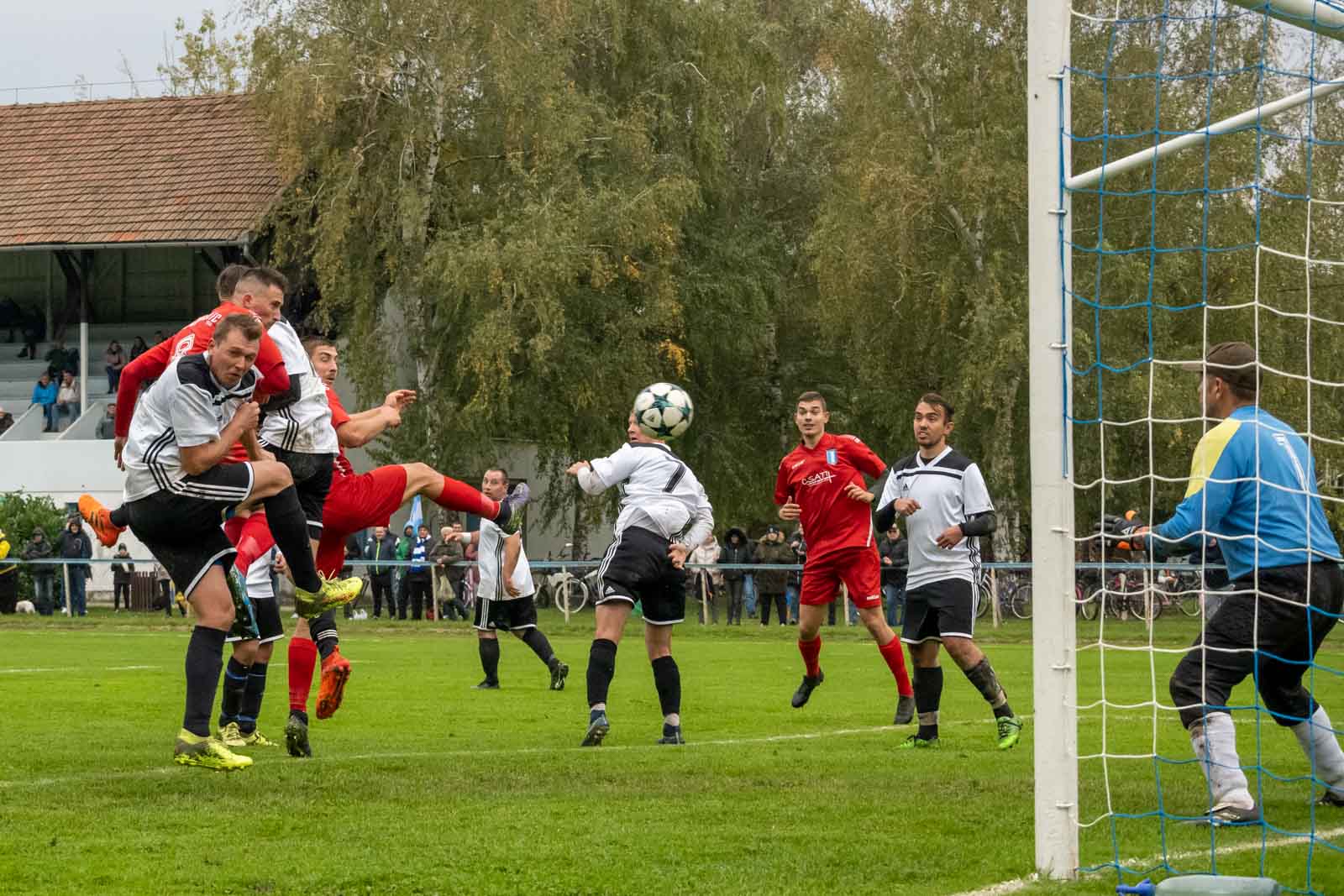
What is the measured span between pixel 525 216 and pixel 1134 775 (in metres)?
25.1

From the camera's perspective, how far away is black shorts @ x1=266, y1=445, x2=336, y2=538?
9.19m

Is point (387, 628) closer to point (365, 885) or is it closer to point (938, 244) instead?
point (938, 244)

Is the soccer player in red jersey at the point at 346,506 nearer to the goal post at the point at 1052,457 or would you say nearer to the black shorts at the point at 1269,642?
the black shorts at the point at 1269,642

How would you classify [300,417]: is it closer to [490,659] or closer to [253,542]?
[253,542]

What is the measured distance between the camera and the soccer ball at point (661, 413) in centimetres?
1067

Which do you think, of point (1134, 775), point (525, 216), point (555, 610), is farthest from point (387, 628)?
point (1134, 775)

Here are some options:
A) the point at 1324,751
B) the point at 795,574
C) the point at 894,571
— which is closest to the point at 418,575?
the point at 795,574

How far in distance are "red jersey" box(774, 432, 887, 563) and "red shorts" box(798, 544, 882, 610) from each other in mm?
59

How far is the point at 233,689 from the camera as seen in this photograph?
9.77m

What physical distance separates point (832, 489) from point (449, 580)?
18852 millimetres

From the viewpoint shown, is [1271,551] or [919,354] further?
[919,354]

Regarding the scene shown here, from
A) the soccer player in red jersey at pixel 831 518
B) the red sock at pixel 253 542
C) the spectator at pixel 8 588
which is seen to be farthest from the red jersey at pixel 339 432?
the spectator at pixel 8 588

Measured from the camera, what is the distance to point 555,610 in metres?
32.7

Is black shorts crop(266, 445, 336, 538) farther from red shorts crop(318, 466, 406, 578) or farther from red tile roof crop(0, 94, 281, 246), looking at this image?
red tile roof crop(0, 94, 281, 246)
